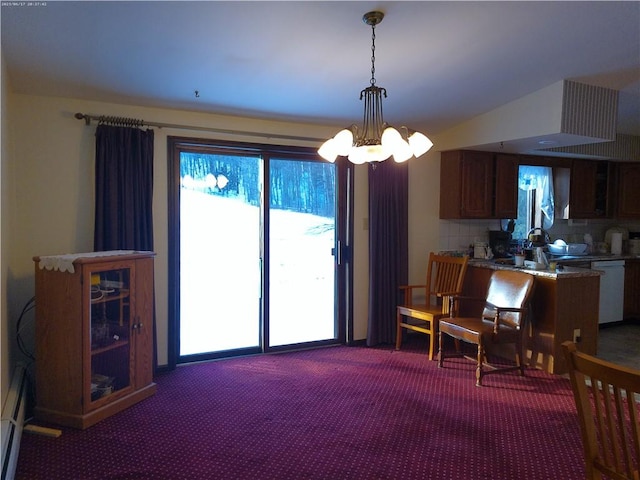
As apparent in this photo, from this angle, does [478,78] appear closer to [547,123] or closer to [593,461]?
[547,123]

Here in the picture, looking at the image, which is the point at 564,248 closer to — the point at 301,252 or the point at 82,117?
the point at 301,252

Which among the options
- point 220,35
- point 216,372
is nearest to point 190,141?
point 220,35

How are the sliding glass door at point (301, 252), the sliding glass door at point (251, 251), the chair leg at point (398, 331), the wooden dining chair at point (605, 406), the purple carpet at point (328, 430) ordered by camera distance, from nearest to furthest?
the wooden dining chair at point (605, 406) → the purple carpet at point (328, 430) → the sliding glass door at point (251, 251) → the sliding glass door at point (301, 252) → the chair leg at point (398, 331)

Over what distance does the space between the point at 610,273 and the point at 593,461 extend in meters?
4.42

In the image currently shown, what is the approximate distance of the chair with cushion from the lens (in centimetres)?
349

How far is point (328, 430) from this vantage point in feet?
9.00

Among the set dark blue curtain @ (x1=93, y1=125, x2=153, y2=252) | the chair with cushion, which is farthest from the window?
dark blue curtain @ (x1=93, y1=125, x2=153, y2=252)

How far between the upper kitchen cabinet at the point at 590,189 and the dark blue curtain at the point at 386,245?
2.25 metres

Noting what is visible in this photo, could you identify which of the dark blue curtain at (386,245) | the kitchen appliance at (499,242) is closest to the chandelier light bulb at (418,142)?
the dark blue curtain at (386,245)

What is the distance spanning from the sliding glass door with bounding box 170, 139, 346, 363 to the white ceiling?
21.5 inches

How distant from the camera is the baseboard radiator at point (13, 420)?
2172 millimetres

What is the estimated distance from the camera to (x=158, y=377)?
11.8ft

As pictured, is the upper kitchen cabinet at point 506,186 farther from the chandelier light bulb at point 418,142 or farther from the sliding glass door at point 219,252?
the chandelier light bulb at point 418,142

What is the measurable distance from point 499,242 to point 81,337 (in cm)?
435
